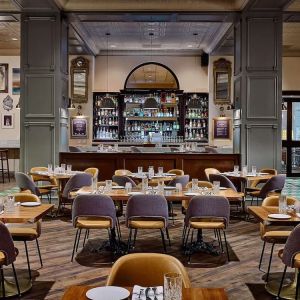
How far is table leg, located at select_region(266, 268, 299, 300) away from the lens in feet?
15.1

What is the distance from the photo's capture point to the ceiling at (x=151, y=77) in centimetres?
1673

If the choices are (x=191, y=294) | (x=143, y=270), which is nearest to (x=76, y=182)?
(x=143, y=270)

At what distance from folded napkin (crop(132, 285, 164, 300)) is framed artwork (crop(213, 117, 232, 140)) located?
1390 cm

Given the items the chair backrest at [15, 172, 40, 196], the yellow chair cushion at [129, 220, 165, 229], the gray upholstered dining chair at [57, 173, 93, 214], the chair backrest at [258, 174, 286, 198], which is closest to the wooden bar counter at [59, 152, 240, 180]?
the chair backrest at [258, 174, 286, 198]

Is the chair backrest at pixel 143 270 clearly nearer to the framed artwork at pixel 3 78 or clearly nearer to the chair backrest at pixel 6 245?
the chair backrest at pixel 6 245

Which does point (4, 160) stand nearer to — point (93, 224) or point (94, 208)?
point (93, 224)

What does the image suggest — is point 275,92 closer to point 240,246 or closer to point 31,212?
point 240,246

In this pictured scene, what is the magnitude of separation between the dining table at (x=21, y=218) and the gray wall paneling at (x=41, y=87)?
19.1 ft

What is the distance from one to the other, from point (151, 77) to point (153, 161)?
7.39 meters

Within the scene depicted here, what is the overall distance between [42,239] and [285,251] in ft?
13.2

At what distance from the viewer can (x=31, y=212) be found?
4.78 m

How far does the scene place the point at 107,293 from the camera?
2.15 metres

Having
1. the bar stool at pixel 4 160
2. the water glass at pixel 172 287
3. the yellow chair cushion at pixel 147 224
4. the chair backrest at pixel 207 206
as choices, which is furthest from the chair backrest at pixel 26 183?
the bar stool at pixel 4 160

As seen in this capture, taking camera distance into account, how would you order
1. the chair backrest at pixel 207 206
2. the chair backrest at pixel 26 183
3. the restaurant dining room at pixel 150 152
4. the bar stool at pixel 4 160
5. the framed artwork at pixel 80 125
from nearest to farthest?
the restaurant dining room at pixel 150 152
the chair backrest at pixel 207 206
the chair backrest at pixel 26 183
the bar stool at pixel 4 160
the framed artwork at pixel 80 125
